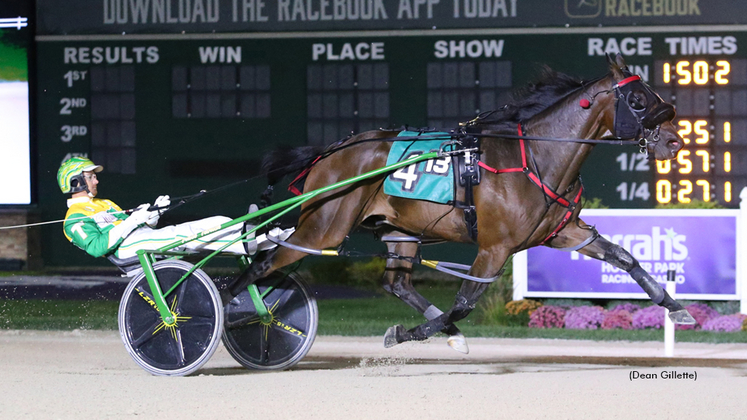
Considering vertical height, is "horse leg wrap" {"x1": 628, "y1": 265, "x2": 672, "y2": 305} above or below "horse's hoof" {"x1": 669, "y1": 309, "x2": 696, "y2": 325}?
above

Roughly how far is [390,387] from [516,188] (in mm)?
1160

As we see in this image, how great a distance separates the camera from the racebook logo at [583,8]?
865 centimetres

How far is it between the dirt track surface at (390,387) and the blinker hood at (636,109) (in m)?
1.26

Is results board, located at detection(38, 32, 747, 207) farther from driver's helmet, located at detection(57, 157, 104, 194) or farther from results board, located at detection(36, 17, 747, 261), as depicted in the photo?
driver's helmet, located at detection(57, 157, 104, 194)

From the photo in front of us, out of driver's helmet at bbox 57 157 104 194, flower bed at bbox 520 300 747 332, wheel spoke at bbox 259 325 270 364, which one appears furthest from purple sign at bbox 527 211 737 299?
driver's helmet at bbox 57 157 104 194

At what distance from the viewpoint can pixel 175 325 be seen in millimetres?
5020

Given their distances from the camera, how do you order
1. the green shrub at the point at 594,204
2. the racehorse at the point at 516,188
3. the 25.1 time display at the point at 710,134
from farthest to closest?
the 25.1 time display at the point at 710,134, the green shrub at the point at 594,204, the racehorse at the point at 516,188

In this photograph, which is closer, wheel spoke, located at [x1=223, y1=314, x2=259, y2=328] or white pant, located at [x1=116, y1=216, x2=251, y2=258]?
white pant, located at [x1=116, y1=216, x2=251, y2=258]

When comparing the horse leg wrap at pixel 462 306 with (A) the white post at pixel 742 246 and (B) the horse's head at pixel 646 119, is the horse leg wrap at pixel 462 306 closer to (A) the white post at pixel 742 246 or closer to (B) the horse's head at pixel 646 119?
(B) the horse's head at pixel 646 119

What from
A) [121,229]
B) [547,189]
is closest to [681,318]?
[547,189]

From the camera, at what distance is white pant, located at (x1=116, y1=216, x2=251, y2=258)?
5.11 meters

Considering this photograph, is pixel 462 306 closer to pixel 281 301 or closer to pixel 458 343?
pixel 458 343

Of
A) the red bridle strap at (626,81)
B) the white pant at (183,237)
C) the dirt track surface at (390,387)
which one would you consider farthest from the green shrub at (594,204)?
the white pant at (183,237)

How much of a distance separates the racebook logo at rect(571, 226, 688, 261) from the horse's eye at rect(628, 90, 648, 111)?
3.24 meters
